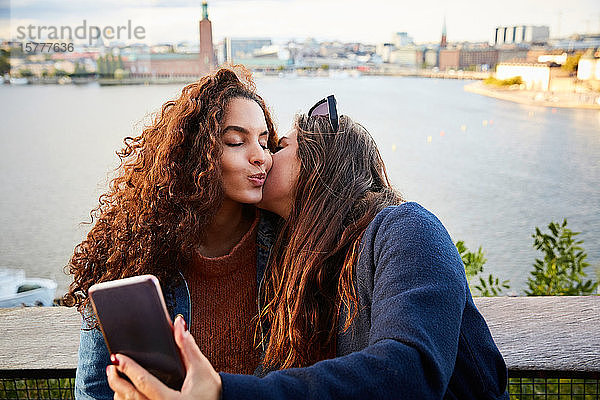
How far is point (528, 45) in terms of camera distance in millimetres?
6402

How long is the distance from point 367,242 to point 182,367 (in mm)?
361

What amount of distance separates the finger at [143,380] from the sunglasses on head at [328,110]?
63 cm

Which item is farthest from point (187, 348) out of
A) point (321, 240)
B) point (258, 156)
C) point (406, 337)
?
point (258, 156)

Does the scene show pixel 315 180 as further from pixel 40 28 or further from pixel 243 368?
pixel 40 28

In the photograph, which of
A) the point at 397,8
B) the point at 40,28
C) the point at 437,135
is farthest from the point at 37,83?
the point at 437,135

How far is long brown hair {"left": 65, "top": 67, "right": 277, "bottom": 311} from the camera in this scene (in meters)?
1.16

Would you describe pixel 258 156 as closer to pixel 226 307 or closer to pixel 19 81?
pixel 226 307

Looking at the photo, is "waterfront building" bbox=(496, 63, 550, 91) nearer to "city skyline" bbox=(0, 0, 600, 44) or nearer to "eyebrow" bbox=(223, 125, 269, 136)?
"city skyline" bbox=(0, 0, 600, 44)

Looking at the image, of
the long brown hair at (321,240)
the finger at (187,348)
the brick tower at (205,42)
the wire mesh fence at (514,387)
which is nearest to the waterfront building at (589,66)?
the brick tower at (205,42)

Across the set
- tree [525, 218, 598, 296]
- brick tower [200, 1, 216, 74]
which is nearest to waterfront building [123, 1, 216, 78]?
brick tower [200, 1, 216, 74]

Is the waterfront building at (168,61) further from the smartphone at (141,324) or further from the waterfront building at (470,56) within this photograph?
the waterfront building at (470,56)

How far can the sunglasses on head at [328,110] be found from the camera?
1190mm

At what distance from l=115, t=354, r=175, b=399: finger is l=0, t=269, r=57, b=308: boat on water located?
1594 millimetres

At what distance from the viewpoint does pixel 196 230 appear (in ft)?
3.86
